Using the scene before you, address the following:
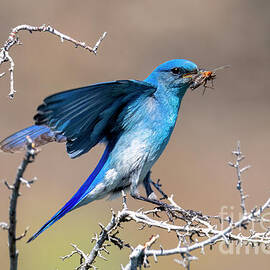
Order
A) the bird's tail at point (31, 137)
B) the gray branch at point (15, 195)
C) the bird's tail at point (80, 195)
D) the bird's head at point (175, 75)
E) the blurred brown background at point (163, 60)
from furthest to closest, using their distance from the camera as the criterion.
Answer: the blurred brown background at point (163, 60), the bird's head at point (175, 75), the bird's tail at point (80, 195), the bird's tail at point (31, 137), the gray branch at point (15, 195)

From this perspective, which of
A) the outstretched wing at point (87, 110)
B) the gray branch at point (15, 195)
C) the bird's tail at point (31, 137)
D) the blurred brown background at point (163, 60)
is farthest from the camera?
the blurred brown background at point (163, 60)

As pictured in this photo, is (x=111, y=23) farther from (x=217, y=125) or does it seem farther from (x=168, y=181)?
(x=168, y=181)

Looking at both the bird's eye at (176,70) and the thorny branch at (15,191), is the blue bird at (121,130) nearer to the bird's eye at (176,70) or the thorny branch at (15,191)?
the bird's eye at (176,70)

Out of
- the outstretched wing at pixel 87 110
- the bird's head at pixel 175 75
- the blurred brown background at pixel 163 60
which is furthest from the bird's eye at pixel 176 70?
the blurred brown background at pixel 163 60

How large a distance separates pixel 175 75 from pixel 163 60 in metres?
5.21

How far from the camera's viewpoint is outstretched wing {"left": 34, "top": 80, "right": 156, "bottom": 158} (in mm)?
3318

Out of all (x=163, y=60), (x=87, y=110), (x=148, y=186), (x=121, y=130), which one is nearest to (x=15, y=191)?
(x=87, y=110)

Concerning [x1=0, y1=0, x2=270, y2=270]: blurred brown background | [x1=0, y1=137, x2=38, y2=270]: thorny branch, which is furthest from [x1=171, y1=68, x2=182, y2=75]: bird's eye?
[x1=0, y1=0, x2=270, y2=270]: blurred brown background

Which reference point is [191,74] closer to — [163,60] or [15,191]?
[15,191]

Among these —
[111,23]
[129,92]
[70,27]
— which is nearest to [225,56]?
[111,23]

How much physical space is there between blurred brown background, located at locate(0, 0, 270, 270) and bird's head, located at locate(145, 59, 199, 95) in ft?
10.6

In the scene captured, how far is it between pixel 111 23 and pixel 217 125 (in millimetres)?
2473

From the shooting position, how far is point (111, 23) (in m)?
9.85

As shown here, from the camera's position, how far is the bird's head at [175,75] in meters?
4.23
